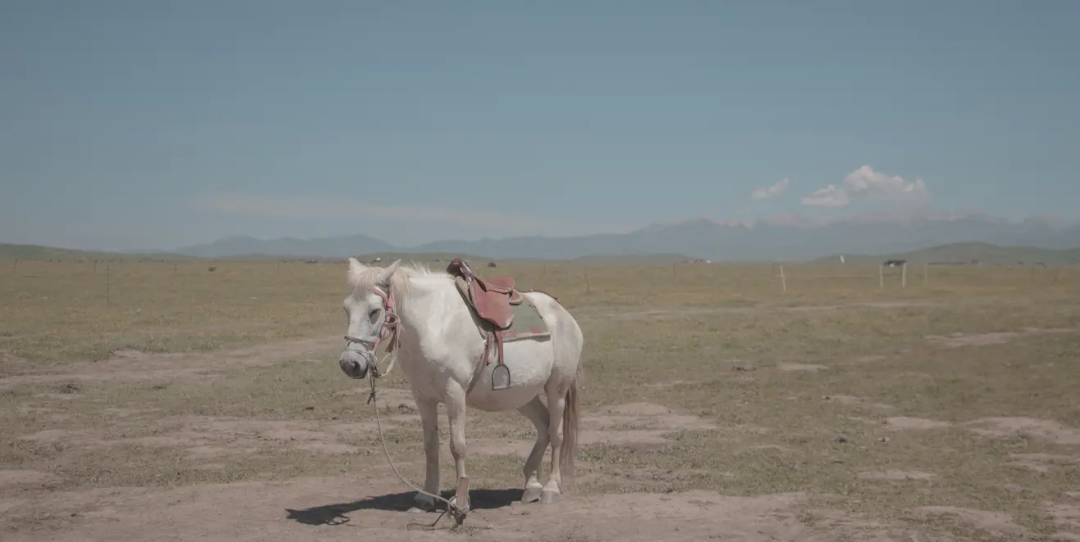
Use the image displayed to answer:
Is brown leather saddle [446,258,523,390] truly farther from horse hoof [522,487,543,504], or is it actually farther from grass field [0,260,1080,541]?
grass field [0,260,1080,541]

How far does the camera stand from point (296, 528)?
24.9ft

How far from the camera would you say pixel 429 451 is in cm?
854

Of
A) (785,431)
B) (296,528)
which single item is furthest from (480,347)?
(785,431)

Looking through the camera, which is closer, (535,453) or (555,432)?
(535,453)

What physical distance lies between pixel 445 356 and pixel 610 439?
5.35 m

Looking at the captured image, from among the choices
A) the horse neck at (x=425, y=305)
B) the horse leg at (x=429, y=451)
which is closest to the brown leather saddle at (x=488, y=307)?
the horse neck at (x=425, y=305)

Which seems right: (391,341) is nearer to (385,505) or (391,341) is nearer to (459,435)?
(459,435)

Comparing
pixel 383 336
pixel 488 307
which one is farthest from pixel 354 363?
pixel 488 307

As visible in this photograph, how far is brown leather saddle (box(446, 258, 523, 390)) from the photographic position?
832 centimetres

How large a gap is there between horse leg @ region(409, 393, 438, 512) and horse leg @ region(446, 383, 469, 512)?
0.52 m

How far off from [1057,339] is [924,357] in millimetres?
5393

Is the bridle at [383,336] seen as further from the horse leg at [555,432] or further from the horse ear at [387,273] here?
the horse leg at [555,432]

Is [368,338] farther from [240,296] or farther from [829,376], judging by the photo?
[240,296]

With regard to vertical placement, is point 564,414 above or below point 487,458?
above
